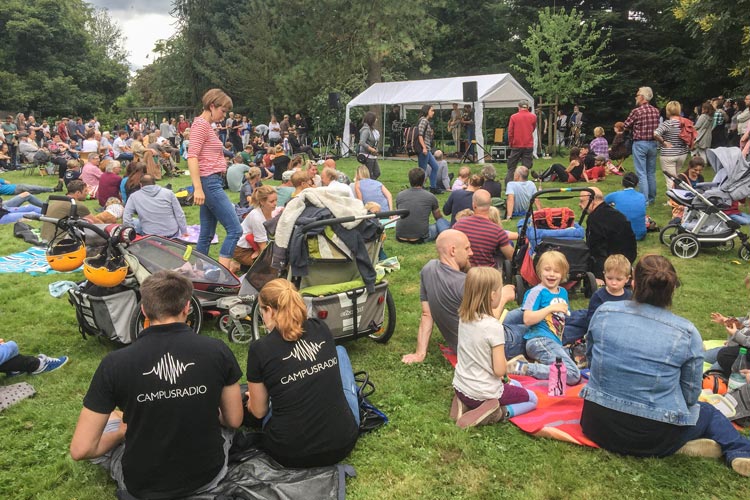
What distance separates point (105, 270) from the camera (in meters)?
4.79

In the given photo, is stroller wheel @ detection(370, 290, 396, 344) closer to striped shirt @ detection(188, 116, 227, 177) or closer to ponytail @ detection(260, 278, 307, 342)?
ponytail @ detection(260, 278, 307, 342)

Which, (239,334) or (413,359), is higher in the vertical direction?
(239,334)

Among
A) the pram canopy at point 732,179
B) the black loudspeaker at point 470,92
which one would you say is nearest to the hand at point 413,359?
the pram canopy at point 732,179

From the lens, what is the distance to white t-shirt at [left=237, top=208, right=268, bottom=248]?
6.63m

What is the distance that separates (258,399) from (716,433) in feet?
9.13

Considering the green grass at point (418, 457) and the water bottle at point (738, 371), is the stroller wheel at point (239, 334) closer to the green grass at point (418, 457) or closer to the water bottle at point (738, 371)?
the green grass at point (418, 457)

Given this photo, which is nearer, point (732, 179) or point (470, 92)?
point (732, 179)

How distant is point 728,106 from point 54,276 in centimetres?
1711

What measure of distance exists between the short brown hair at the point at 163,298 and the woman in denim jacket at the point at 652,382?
2.46m

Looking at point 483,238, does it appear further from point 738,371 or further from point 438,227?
point 438,227

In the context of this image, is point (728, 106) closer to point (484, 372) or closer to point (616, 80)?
point (616, 80)

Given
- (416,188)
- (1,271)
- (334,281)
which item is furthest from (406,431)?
(1,271)

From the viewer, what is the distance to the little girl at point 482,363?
3762 millimetres

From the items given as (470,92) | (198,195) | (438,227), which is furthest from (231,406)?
(470,92)
